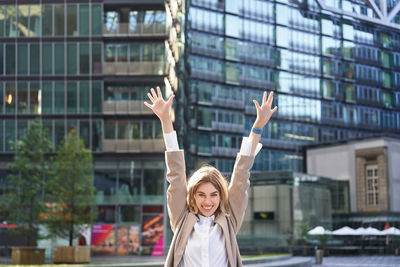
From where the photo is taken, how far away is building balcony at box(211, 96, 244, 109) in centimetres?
8169

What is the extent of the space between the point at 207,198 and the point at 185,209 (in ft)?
0.79

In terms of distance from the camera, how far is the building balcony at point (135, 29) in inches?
1811

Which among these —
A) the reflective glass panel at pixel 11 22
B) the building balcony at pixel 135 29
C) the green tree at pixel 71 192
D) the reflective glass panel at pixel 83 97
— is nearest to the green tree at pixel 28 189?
the green tree at pixel 71 192

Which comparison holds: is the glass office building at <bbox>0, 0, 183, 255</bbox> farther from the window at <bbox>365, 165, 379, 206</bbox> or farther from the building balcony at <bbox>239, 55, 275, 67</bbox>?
the building balcony at <bbox>239, 55, 275, 67</bbox>

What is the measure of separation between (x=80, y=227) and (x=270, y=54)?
53.8 m

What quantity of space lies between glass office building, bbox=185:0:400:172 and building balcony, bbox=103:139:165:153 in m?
29.9

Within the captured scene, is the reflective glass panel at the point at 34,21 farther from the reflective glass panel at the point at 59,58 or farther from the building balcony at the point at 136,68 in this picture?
the building balcony at the point at 136,68

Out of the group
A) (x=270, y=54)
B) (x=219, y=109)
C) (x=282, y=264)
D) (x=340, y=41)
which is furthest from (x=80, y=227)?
(x=340, y=41)

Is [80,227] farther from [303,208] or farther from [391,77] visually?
[391,77]

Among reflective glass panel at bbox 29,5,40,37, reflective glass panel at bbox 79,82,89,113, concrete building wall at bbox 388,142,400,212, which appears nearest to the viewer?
reflective glass panel at bbox 79,82,89,113

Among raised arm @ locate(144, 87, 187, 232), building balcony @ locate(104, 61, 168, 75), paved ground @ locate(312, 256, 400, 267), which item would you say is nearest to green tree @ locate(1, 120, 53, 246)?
building balcony @ locate(104, 61, 168, 75)

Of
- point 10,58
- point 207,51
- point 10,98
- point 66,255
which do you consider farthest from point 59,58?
point 207,51

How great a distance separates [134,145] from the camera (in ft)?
150

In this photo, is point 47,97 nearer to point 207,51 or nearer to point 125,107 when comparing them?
point 125,107
